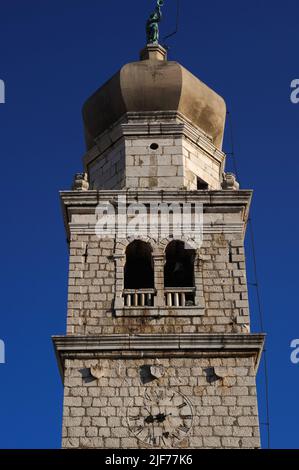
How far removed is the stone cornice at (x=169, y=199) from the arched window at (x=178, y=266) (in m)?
0.79

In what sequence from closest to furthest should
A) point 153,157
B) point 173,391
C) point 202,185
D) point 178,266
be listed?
point 173,391
point 178,266
point 153,157
point 202,185

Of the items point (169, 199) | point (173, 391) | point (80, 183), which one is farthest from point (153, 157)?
point (173, 391)

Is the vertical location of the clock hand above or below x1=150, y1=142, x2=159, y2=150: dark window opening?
below

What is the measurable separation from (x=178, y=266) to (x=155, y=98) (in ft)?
13.8

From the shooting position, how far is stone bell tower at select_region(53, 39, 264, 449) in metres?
20.8

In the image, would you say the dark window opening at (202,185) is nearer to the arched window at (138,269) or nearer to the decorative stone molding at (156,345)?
the arched window at (138,269)

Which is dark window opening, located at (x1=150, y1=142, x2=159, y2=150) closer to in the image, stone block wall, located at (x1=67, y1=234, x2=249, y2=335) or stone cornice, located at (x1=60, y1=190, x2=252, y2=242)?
stone cornice, located at (x1=60, y1=190, x2=252, y2=242)

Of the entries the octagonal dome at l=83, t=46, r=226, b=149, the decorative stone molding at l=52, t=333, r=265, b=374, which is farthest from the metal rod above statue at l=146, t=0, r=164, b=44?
the decorative stone molding at l=52, t=333, r=265, b=374

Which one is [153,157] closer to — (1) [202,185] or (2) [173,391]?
(1) [202,185]

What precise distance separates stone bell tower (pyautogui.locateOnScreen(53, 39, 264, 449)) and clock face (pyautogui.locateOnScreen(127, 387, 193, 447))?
0.02 metres

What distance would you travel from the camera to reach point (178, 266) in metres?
23.6

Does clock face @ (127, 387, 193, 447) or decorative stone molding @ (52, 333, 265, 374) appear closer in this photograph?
clock face @ (127, 387, 193, 447)

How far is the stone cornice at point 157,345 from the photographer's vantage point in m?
21.5
